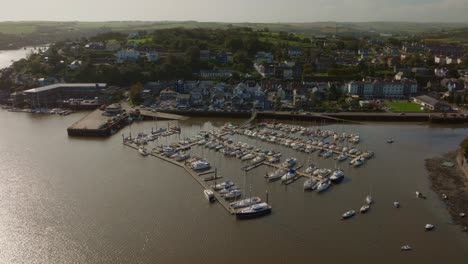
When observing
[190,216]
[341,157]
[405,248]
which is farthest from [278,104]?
[405,248]

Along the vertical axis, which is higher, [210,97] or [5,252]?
[210,97]

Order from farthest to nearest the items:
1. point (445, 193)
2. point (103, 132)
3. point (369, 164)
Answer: point (103, 132) → point (369, 164) → point (445, 193)

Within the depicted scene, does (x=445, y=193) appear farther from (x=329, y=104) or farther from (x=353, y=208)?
(x=329, y=104)

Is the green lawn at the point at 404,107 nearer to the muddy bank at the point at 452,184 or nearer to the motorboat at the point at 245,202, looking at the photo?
the muddy bank at the point at 452,184

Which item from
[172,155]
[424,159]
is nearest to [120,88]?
[172,155]

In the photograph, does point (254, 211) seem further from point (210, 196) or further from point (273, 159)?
point (273, 159)
